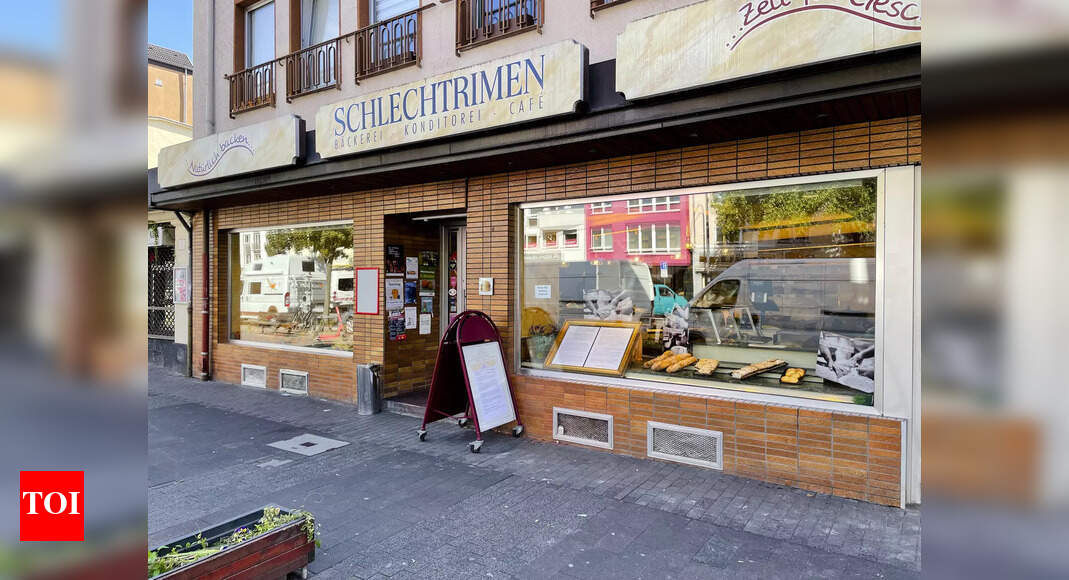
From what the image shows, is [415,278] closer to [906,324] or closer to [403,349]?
[403,349]

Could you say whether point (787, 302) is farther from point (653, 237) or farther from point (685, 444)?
point (685, 444)

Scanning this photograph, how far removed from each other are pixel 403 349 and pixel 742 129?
18.6 ft

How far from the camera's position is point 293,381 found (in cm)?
963

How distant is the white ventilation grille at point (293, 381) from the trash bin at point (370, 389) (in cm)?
162

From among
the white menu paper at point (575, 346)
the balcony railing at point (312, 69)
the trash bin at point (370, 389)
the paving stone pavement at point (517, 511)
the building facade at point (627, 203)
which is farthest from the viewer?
the balcony railing at point (312, 69)

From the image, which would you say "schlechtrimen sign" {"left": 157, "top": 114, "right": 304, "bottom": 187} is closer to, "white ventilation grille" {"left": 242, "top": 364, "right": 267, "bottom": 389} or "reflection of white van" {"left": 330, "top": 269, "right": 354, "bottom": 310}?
"reflection of white van" {"left": 330, "top": 269, "right": 354, "bottom": 310}

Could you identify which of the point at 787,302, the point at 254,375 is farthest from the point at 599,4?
the point at 254,375

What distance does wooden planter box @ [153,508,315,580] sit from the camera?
3062mm

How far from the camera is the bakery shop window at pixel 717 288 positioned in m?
5.39

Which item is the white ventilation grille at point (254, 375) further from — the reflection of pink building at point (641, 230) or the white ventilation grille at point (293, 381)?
the reflection of pink building at point (641, 230)

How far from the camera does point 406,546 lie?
4164 mm

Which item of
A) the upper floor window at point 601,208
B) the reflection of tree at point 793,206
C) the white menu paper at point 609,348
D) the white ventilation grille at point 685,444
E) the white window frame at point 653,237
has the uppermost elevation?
the upper floor window at point 601,208

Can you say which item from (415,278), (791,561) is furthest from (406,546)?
(415,278)

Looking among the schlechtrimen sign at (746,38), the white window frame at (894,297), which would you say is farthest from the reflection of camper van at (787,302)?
the schlechtrimen sign at (746,38)
